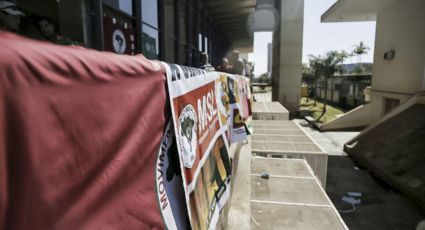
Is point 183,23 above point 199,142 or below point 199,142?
above

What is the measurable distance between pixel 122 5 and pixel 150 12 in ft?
5.05

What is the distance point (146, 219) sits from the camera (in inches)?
50.4

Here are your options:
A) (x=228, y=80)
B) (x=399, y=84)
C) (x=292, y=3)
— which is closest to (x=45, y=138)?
(x=228, y=80)

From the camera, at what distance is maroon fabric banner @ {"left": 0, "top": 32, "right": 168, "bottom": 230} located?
0.73 meters

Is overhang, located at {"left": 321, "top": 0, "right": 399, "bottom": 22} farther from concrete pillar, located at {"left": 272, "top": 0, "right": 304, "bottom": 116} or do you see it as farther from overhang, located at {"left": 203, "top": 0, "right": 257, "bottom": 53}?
overhang, located at {"left": 203, "top": 0, "right": 257, "bottom": 53}

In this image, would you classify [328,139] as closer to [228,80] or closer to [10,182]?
[228,80]

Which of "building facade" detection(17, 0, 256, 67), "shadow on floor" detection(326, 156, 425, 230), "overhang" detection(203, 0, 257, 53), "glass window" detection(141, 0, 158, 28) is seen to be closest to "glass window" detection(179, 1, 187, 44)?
"building facade" detection(17, 0, 256, 67)

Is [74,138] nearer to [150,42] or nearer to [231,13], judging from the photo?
[150,42]

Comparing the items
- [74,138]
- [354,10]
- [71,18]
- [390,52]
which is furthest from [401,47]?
[74,138]

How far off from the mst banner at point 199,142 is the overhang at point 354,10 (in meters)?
16.7

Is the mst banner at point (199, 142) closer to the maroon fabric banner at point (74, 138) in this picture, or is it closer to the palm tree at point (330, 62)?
the maroon fabric banner at point (74, 138)

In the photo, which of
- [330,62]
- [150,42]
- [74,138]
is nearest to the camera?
[74,138]

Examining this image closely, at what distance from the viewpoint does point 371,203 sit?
8.66 metres

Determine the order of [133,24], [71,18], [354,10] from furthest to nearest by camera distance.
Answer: [354,10] < [133,24] < [71,18]
